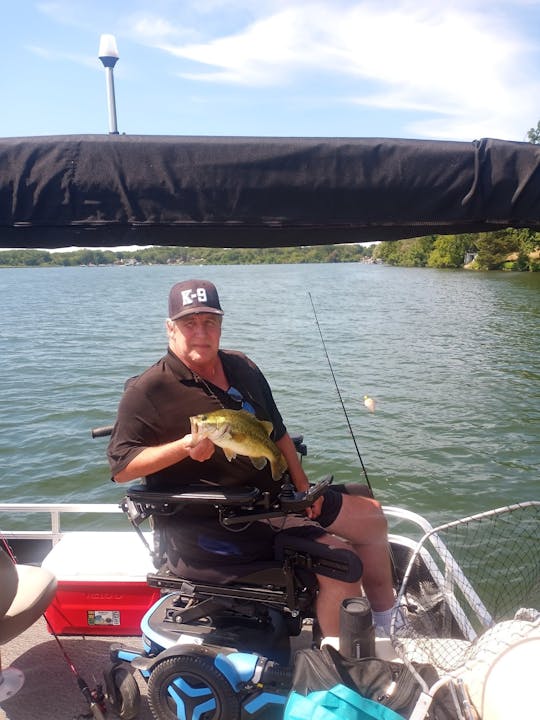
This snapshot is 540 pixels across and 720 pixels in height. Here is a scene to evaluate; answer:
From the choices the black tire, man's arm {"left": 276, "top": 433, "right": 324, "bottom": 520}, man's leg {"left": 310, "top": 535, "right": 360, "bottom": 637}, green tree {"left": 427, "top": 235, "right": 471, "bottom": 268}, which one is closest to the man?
man's leg {"left": 310, "top": 535, "right": 360, "bottom": 637}

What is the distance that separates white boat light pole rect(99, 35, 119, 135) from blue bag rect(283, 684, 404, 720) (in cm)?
192

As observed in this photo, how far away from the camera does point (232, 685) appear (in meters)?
2.38

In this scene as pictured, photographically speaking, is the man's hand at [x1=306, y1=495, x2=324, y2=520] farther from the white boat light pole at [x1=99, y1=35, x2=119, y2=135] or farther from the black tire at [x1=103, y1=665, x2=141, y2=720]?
the white boat light pole at [x1=99, y1=35, x2=119, y2=135]

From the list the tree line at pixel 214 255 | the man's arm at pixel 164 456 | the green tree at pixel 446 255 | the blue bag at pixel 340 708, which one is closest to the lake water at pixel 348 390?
the tree line at pixel 214 255

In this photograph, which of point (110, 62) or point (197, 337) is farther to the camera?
point (197, 337)

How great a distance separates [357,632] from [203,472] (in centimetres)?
85

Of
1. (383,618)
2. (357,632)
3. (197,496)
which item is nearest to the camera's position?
(357,632)

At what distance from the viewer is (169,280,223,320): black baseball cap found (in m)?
2.57

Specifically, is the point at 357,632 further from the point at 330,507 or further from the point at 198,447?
the point at 198,447

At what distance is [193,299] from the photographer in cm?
259

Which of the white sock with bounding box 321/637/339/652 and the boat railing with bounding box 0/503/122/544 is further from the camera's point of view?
the boat railing with bounding box 0/503/122/544

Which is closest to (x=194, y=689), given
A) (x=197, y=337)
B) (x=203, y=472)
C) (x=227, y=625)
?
(x=227, y=625)

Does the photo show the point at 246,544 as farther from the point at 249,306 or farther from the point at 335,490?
the point at 249,306

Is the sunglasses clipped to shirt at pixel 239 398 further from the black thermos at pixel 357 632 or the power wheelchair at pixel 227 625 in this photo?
the black thermos at pixel 357 632
